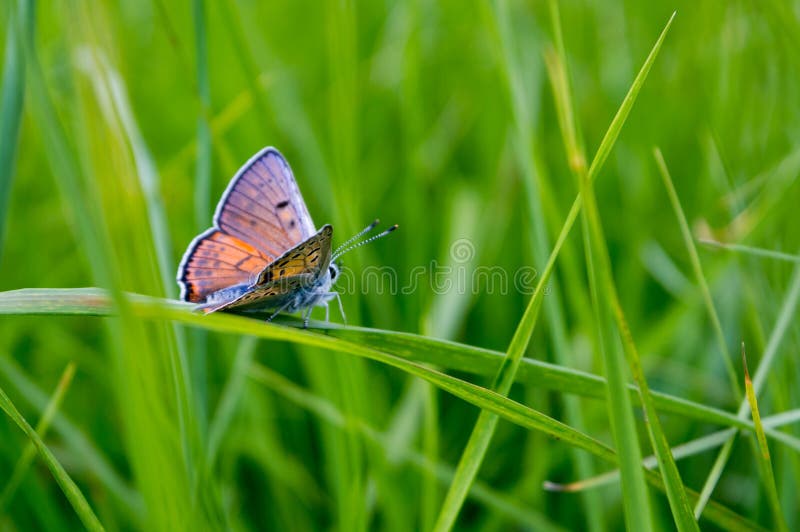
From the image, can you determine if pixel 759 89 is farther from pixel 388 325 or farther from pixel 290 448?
pixel 290 448

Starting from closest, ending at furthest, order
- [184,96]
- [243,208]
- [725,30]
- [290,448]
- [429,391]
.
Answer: [429,391]
[243,208]
[290,448]
[725,30]
[184,96]

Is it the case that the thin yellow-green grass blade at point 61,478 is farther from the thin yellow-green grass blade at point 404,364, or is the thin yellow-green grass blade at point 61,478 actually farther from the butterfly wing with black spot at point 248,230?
the butterfly wing with black spot at point 248,230

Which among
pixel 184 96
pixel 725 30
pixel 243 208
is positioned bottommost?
pixel 243 208

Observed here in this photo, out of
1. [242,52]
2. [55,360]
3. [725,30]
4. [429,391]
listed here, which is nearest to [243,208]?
[242,52]

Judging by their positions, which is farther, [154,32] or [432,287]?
[154,32]

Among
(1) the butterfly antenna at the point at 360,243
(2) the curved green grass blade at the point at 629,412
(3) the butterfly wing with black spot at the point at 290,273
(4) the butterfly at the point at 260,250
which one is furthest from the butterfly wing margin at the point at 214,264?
(2) the curved green grass blade at the point at 629,412

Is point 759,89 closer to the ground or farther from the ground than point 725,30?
closer to the ground

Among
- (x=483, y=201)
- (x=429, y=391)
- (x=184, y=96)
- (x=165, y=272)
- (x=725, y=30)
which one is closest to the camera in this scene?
(x=429, y=391)
